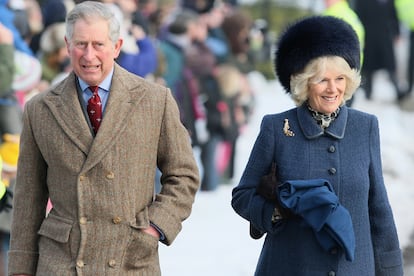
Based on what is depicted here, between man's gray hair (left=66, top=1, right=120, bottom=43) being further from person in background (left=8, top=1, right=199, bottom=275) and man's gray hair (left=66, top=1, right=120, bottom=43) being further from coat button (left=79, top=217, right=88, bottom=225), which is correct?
coat button (left=79, top=217, right=88, bottom=225)

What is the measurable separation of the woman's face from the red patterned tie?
790mm

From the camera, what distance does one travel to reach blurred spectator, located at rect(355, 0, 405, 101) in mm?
15820

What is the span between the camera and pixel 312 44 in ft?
14.5

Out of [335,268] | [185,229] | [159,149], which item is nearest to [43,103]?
[159,149]

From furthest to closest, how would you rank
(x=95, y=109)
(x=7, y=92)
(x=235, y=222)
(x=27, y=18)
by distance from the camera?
1. (x=27, y=18)
2. (x=235, y=222)
3. (x=7, y=92)
4. (x=95, y=109)

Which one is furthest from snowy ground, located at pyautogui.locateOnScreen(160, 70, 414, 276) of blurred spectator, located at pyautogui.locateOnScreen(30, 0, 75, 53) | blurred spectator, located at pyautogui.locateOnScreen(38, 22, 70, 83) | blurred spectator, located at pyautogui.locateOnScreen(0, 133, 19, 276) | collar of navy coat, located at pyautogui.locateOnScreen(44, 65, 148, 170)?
collar of navy coat, located at pyautogui.locateOnScreen(44, 65, 148, 170)

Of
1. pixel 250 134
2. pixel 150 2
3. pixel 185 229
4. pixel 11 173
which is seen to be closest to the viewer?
pixel 11 173

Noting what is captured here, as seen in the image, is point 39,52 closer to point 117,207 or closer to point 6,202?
point 6,202

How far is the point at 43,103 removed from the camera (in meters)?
4.25

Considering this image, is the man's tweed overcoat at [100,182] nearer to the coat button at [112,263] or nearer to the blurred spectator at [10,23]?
the coat button at [112,263]

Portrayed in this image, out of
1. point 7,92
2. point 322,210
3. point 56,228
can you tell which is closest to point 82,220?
point 56,228

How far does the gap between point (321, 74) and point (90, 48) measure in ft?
2.83

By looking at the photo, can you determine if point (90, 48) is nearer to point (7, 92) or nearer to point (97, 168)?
point (97, 168)

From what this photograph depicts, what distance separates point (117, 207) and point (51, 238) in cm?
27
